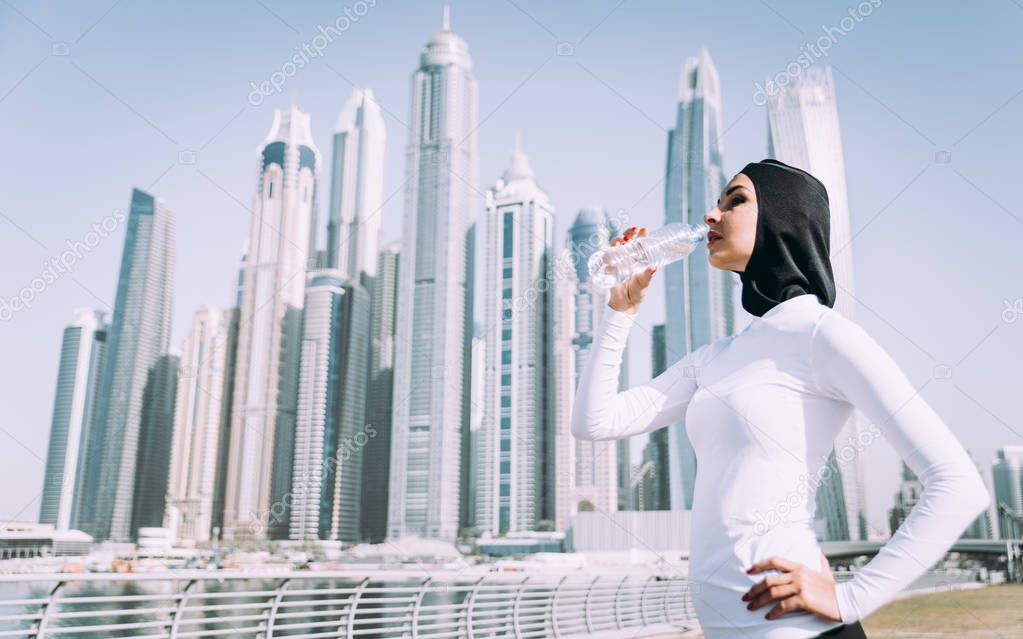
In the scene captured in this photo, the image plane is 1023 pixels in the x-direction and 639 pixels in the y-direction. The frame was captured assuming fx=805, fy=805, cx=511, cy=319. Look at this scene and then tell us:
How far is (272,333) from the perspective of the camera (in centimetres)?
9169

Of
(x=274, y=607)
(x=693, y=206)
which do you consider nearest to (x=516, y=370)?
(x=693, y=206)

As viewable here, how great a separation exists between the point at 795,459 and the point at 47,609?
3.98 m

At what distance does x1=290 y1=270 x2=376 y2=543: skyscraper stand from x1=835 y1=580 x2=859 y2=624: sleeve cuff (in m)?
83.6

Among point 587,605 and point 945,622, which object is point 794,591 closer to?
point 587,605

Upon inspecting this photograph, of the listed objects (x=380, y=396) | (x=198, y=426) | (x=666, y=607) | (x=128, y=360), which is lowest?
(x=666, y=607)

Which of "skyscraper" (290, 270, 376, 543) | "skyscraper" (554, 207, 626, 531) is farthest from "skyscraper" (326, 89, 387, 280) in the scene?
"skyscraper" (554, 207, 626, 531)

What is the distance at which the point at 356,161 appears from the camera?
382 ft

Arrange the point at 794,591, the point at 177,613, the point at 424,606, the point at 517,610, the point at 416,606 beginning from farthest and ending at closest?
the point at 517,610, the point at 424,606, the point at 416,606, the point at 177,613, the point at 794,591

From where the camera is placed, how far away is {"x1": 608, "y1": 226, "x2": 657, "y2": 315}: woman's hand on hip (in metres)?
1.70

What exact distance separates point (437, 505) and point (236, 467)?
22.9 metres

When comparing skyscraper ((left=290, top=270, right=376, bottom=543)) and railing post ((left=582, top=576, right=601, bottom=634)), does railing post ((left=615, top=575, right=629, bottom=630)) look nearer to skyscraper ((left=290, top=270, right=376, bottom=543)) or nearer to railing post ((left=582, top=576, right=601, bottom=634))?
railing post ((left=582, top=576, right=601, bottom=634))

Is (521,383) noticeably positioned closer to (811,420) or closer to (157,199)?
(157,199)

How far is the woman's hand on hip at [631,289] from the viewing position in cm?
170

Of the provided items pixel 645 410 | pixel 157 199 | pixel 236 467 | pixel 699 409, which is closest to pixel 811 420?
pixel 699 409
